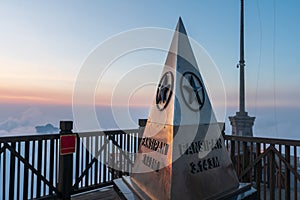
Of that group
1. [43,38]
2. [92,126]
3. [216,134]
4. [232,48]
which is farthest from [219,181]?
[232,48]

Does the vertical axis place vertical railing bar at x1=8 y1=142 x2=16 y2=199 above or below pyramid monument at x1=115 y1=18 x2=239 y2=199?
below

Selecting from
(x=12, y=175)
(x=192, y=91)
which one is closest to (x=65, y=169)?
(x=12, y=175)

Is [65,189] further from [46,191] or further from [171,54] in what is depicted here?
[171,54]

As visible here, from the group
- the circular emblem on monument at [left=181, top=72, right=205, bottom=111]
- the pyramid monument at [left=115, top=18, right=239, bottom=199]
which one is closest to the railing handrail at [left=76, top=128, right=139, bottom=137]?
the pyramid monument at [left=115, top=18, right=239, bottom=199]

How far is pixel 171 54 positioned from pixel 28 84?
4592 millimetres

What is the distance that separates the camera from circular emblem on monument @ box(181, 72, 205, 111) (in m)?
2.35

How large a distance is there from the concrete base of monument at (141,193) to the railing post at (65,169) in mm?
1139

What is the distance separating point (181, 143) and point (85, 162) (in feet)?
7.89

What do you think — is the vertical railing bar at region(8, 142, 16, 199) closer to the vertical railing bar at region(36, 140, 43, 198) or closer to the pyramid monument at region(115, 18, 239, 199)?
the vertical railing bar at region(36, 140, 43, 198)

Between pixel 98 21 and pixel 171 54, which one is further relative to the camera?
pixel 98 21

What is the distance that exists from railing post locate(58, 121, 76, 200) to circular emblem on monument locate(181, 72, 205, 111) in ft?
6.46

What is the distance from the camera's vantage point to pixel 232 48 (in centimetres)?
755

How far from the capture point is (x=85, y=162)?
400cm

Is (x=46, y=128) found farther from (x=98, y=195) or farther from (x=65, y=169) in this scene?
(x=98, y=195)
